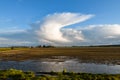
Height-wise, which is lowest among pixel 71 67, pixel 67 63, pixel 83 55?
pixel 71 67

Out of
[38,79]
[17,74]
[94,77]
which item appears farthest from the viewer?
[17,74]

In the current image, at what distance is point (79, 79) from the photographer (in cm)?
2678

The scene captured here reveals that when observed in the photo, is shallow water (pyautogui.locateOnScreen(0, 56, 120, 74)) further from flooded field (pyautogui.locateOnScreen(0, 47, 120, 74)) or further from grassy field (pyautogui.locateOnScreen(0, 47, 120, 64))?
grassy field (pyautogui.locateOnScreen(0, 47, 120, 64))

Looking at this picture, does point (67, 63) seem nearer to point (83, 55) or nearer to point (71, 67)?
point (71, 67)

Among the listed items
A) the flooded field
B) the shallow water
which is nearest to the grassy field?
the flooded field

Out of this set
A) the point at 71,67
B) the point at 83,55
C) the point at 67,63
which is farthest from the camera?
the point at 83,55

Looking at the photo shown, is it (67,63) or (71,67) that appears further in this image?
(67,63)

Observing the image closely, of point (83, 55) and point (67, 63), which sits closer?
point (67, 63)

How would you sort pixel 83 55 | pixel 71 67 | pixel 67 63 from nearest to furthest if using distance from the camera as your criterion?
pixel 71 67
pixel 67 63
pixel 83 55

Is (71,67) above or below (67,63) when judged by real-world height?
below

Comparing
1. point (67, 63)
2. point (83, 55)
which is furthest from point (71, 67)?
point (83, 55)

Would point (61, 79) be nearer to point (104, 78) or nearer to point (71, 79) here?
point (71, 79)

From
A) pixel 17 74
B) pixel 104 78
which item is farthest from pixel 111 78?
pixel 17 74

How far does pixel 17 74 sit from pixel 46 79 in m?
4.95
